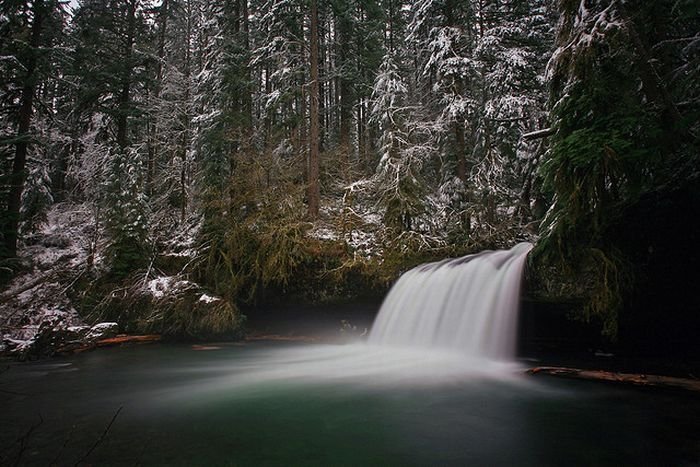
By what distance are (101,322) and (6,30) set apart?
10.2 metres

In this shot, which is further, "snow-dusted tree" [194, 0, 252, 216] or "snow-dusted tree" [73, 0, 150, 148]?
"snow-dusted tree" [73, 0, 150, 148]

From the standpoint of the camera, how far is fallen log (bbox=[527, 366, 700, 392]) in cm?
568

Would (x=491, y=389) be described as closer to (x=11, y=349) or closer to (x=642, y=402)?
(x=642, y=402)

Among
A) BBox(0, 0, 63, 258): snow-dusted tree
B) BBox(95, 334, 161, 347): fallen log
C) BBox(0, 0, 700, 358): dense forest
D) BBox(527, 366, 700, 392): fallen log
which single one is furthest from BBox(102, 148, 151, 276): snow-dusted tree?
BBox(527, 366, 700, 392): fallen log

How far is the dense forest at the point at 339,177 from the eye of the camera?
6578 mm

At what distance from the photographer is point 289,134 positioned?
62.5 ft

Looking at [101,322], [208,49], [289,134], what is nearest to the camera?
[101,322]

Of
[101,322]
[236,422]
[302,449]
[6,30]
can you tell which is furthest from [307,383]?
[6,30]

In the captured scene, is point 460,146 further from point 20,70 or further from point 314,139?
point 20,70

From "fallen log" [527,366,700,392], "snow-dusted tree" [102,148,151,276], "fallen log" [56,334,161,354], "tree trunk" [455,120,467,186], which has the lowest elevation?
"fallen log" [56,334,161,354]

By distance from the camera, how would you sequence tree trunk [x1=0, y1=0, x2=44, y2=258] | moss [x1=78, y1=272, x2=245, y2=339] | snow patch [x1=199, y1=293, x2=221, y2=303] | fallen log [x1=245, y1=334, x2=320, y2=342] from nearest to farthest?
snow patch [x1=199, y1=293, x2=221, y2=303]
moss [x1=78, y1=272, x2=245, y2=339]
fallen log [x1=245, y1=334, x2=320, y2=342]
tree trunk [x1=0, y1=0, x2=44, y2=258]

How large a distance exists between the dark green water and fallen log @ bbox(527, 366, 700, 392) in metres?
0.17

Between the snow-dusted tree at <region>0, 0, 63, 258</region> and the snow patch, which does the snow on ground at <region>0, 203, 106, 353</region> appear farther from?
the snow patch

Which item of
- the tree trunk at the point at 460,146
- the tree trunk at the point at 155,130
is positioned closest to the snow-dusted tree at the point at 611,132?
the tree trunk at the point at 460,146
